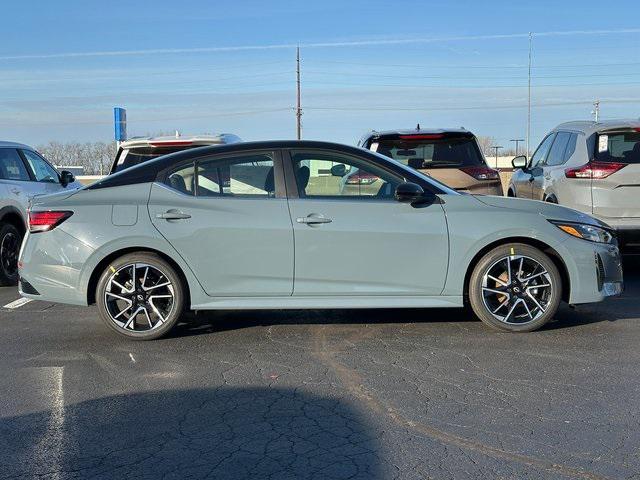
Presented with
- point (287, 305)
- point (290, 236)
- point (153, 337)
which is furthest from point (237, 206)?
point (153, 337)

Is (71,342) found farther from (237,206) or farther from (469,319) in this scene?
(469,319)

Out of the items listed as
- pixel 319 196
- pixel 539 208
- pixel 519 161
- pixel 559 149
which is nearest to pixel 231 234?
pixel 319 196

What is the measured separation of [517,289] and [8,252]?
6501 millimetres

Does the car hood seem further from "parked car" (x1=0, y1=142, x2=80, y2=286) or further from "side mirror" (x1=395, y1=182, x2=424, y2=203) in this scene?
"parked car" (x1=0, y1=142, x2=80, y2=286)

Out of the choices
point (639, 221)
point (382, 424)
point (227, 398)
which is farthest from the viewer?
point (639, 221)

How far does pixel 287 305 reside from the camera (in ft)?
→ 19.5

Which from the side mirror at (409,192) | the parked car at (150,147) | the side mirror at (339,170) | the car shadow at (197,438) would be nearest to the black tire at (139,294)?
the car shadow at (197,438)

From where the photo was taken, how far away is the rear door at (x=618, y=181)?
7918 millimetres

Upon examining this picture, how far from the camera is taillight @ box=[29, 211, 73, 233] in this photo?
233 inches

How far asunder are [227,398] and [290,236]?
168cm

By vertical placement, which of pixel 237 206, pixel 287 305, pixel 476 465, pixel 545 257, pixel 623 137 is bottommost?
pixel 476 465

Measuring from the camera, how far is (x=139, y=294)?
597cm

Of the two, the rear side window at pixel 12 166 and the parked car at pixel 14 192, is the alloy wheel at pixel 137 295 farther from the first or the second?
the rear side window at pixel 12 166

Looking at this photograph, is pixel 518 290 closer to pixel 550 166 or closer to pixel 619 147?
pixel 619 147
